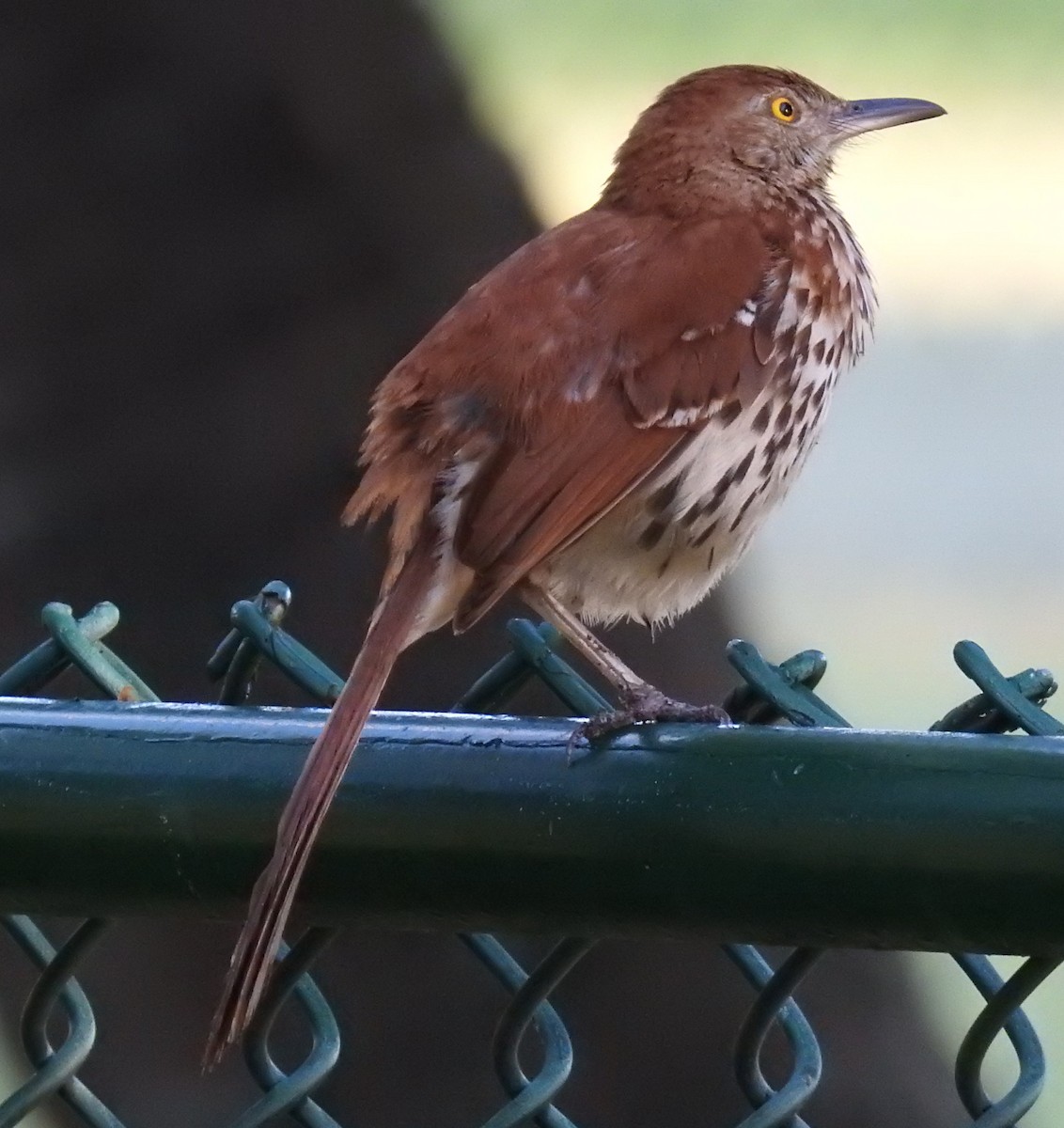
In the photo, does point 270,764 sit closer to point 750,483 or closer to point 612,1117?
point 750,483

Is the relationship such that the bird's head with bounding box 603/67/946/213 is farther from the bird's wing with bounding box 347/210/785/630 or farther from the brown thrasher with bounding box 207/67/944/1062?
the bird's wing with bounding box 347/210/785/630

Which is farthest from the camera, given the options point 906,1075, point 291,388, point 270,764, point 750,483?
point 291,388

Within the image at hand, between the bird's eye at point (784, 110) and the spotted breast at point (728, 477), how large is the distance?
1.65 ft

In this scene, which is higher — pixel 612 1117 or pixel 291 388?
pixel 291 388

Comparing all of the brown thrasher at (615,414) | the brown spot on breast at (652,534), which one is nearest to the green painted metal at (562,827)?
the brown thrasher at (615,414)

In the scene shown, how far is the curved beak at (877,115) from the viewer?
4.27m

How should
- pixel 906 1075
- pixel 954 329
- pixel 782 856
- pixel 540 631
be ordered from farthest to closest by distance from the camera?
pixel 954 329, pixel 906 1075, pixel 540 631, pixel 782 856

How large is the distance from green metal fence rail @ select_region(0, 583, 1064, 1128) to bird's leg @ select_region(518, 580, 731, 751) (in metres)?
0.61

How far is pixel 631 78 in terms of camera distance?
6328 millimetres

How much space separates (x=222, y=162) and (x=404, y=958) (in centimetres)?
196

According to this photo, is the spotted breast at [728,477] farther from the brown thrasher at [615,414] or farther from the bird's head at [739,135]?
the bird's head at [739,135]

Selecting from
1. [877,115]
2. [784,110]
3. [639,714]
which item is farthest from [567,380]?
[877,115]

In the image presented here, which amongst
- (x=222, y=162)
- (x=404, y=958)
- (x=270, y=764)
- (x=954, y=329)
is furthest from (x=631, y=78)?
(x=270, y=764)

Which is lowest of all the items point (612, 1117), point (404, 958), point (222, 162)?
point (612, 1117)
